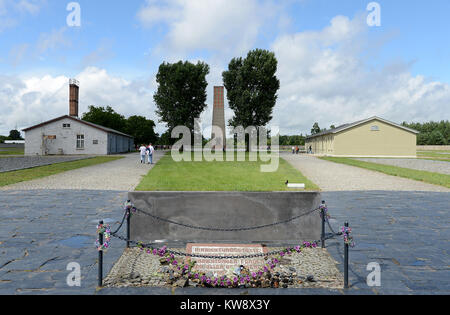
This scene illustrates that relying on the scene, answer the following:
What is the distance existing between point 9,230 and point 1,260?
2067 millimetres

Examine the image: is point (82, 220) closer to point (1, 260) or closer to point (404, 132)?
point (1, 260)

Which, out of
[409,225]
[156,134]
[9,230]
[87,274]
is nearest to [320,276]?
[87,274]

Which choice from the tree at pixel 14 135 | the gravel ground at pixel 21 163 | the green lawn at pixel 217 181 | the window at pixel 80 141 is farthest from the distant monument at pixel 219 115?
the tree at pixel 14 135

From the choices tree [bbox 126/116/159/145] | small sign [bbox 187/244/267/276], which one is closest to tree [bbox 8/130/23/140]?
tree [bbox 126/116/159/145]

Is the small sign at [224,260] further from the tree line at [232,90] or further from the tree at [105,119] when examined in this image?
the tree at [105,119]

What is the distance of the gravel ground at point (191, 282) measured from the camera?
4289 mm

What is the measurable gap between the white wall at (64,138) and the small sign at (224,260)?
1624 inches

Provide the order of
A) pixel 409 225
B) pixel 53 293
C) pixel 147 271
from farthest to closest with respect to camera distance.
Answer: pixel 409 225 → pixel 147 271 → pixel 53 293

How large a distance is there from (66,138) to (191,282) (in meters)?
43.9

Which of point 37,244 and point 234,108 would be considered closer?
point 37,244

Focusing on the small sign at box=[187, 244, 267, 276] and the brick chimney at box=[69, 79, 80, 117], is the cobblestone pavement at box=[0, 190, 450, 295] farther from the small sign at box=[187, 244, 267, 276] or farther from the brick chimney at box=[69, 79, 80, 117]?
the brick chimney at box=[69, 79, 80, 117]

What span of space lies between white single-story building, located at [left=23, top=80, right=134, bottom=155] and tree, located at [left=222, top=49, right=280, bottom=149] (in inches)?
798

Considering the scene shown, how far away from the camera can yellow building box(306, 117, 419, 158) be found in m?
43.8

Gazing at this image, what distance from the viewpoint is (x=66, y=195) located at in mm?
11305
